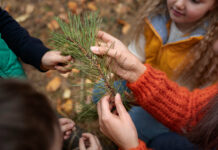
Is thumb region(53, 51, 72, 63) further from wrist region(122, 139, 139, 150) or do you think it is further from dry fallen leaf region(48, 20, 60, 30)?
dry fallen leaf region(48, 20, 60, 30)

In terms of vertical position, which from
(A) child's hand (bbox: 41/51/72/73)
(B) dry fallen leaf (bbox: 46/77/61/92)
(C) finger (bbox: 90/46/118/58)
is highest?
(C) finger (bbox: 90/46/118/58)

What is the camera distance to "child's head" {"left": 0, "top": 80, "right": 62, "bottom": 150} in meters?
0.29

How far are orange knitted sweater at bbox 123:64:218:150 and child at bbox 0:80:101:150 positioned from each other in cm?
44

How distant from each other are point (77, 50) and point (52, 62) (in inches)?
6.2

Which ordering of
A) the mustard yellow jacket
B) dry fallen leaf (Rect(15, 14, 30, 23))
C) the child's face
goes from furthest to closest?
dry fallen leaf (Rect(15, 14, 30, 23)) < the mustard yellow jacket < the child's face

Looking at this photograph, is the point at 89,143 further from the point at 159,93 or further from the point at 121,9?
the point at 121,9

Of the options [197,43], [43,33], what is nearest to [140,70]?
[197,43]

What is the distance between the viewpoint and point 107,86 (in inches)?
23.4

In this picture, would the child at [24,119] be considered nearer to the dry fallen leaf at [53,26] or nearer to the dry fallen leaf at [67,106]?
the dry fallen leaf at [67,106]

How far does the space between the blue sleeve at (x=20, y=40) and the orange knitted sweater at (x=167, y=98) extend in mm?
410

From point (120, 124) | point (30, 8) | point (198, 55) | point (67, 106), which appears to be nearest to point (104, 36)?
point (120, 124)

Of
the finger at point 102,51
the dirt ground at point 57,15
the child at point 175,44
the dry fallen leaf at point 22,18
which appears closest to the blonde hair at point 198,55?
the child at point 175,44

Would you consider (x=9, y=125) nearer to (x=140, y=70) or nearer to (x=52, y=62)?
(x=52, y=62)

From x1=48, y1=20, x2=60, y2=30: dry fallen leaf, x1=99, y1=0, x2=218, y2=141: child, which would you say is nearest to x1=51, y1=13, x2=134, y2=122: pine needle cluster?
x1=99, y1=0, x2=218, y2=141: child
